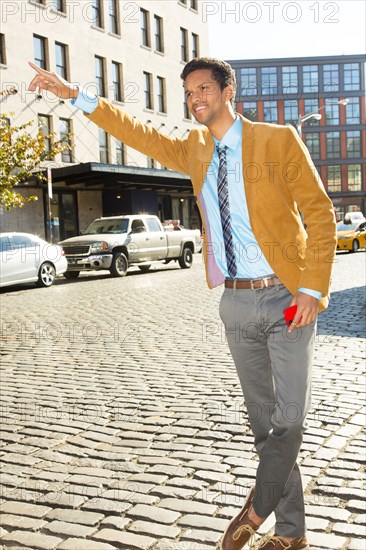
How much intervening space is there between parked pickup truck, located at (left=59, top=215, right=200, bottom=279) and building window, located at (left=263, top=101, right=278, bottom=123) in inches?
2649

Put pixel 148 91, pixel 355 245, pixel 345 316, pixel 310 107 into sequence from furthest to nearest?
pixel 310 107, pixel 148 91, pixel 355 245, pixel 345 316

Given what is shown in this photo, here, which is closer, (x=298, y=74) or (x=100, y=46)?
(x=100, y=46)

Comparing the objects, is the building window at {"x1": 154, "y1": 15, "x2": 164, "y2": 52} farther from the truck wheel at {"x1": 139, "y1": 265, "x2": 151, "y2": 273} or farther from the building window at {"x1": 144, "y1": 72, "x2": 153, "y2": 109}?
the truck wheel at {"x1": 139, "y1": 265, "x2": 151, "y2": 273}

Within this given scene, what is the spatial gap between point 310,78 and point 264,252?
3613 inches

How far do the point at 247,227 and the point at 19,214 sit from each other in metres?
31.0

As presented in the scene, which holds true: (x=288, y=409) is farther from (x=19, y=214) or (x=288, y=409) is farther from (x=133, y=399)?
(x=19, y=214)

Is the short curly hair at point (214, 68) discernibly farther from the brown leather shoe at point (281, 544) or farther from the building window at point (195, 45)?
the building window at point (195, 45)

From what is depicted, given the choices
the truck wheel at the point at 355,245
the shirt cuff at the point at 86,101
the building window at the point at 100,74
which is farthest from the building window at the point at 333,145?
the shirt cuff at the point at 86,101

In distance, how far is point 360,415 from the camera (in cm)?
550

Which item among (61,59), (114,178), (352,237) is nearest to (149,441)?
(352,237)

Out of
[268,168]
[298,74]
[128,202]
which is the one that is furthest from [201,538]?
[298,74]

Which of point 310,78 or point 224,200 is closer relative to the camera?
point 224,200

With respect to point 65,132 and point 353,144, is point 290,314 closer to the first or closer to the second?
point 65,132

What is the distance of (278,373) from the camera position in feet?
8.81
